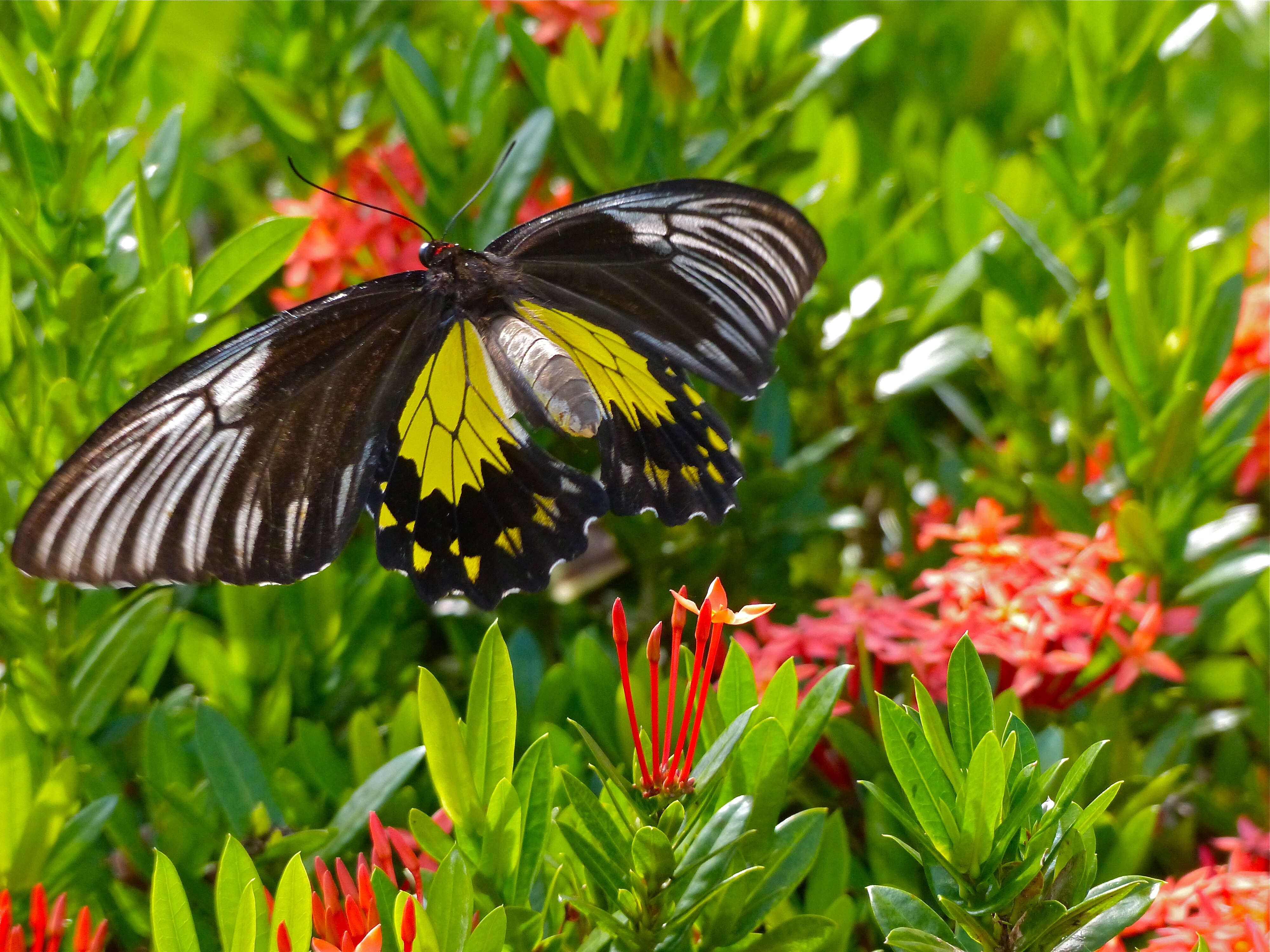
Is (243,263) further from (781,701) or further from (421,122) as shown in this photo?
(781,701)

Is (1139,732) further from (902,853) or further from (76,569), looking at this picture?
(76,569)

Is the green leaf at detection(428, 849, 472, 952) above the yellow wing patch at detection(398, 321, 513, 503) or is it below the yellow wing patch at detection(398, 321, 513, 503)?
below

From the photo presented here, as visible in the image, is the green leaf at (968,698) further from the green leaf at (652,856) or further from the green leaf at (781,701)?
the green leaf at (652,856)

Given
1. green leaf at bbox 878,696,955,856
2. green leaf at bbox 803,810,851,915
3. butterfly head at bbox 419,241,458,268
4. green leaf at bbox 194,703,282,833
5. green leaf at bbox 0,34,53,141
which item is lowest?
green leaf at bbox 803,810,851,915

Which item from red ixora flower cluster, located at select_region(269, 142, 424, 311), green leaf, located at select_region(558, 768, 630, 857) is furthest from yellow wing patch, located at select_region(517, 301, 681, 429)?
green leaf, located at select_region(558, 768, 630, 857)

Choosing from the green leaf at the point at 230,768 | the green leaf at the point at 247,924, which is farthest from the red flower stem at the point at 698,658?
the green leaf at the point at 230,768

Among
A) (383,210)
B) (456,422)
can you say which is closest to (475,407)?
(456,422)

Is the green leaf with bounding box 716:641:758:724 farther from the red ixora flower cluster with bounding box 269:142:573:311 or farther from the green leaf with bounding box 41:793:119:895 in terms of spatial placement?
the red ixora flower cluster with bounding box 269:142:573:311
